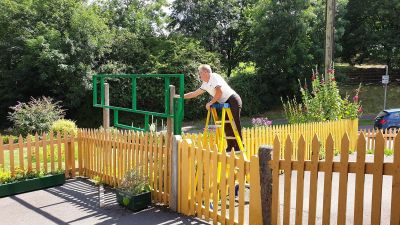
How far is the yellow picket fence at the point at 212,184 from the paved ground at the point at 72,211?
0.25 m

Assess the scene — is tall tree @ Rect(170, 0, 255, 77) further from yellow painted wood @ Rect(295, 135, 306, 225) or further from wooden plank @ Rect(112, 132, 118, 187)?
yellow painted wood @ Rect(295, 135, 306, 225)

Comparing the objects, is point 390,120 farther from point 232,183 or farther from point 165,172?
point 232,183

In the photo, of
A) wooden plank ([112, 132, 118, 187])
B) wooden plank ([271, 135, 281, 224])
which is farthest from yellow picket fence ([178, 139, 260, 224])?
wooden plank ([112, 132, 118, 187])

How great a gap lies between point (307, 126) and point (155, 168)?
16.2 ft

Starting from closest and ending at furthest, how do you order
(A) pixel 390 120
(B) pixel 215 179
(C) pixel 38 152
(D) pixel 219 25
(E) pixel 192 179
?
(B) pixel 215 179
(E) pixel 192 179
(C) pixel 38 152
(A) pixel 390 120
(D) pixel 219 25

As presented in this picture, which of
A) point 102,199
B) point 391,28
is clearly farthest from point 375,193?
point 391,28

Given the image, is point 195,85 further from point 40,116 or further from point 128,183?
point 128,183

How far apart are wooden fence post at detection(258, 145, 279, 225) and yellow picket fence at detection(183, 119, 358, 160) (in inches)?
63.4

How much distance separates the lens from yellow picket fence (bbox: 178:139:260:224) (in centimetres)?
477

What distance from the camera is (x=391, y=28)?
29.8 meters

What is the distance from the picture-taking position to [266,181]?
14.5 feet

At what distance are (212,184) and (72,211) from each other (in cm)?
237

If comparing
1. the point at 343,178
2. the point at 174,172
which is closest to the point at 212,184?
the point at 174,172

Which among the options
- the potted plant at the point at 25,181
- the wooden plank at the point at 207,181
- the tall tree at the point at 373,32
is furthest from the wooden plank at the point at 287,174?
the tall tree at the point at 373,32
